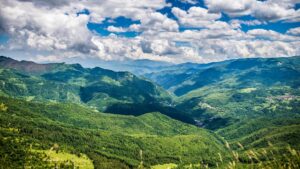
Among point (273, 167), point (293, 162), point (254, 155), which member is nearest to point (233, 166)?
point (254, 155)

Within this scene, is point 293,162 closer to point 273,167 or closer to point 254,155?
point 273,167

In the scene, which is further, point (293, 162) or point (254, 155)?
point (293, 162)

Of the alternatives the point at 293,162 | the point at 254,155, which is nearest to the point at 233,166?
the point at 254,155

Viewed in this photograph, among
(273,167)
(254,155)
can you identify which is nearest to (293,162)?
(273,167)

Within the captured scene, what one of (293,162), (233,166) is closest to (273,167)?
(293,162)

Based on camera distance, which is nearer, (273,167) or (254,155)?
(254,155)

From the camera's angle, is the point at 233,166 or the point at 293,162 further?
the point at 293,162

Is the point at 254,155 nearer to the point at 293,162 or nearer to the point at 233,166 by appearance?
the point at 233,166

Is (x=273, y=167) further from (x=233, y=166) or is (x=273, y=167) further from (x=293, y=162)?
(x=233, y=166)
